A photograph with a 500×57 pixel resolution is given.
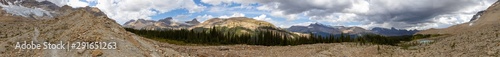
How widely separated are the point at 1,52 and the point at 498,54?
4047cm

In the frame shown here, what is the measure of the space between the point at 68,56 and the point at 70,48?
2273mm

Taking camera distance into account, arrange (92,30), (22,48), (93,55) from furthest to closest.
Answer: (92,30), (22,48), (93,55)

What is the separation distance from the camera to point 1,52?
35.5 metres

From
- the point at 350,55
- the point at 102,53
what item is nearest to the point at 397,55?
the point at 350,55

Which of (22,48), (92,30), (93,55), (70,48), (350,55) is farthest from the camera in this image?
(350,55)

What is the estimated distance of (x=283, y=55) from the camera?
157ft

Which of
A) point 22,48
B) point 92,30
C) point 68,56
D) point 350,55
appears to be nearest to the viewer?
point 68,56

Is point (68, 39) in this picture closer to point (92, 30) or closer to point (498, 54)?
point (92, 30)

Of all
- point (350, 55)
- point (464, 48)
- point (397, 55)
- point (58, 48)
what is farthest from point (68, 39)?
point (464, 48)

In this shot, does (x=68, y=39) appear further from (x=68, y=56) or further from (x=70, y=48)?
(x=68, y=56)

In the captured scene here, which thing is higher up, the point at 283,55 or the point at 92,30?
the point at 92,30

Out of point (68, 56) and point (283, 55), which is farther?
point (283, 55)

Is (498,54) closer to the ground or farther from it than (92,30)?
closer to the ground

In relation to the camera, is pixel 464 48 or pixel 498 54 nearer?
pixel 498 54
